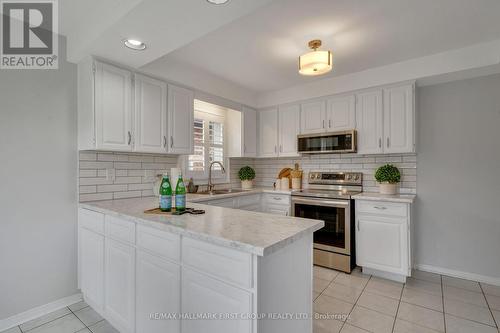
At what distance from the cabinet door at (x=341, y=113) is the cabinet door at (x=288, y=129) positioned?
501 millimetres

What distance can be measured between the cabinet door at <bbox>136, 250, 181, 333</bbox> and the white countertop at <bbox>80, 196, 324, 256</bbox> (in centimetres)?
24

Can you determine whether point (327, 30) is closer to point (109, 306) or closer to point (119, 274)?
point (119, 274)

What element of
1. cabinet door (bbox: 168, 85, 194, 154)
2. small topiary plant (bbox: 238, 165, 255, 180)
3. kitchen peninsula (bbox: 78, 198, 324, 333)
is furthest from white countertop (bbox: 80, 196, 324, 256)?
small topiary plant (bbox: 238, 165, 255, 180)

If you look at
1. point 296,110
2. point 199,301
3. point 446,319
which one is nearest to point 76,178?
point 199,301

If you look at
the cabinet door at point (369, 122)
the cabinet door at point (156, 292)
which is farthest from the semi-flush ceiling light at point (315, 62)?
the cabinet door at point (156, 292)

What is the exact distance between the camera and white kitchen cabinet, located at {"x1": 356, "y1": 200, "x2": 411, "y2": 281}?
2.68 meters

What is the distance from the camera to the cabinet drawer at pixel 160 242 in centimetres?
142

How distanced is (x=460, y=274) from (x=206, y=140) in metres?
3.60

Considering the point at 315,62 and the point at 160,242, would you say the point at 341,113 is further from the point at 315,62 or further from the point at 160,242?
the point at 160,242

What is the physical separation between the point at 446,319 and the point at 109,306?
8.97 ft

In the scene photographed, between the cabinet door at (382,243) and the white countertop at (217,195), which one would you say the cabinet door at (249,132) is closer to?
the white countertop at (217,195)

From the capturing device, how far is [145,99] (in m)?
2.56

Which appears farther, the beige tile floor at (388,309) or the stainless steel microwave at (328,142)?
the stainless steel microwave at (328,142)

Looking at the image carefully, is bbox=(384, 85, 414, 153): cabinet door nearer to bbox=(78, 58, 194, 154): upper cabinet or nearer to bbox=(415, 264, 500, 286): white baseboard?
bbox=(415, 264, 500, 286): white baseboard
